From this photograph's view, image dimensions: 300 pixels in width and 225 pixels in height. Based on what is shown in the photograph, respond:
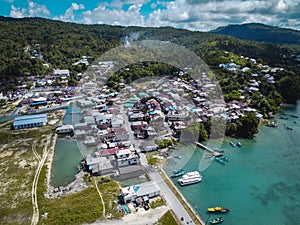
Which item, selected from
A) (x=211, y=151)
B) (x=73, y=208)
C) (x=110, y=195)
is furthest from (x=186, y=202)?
(x=211, y=151)

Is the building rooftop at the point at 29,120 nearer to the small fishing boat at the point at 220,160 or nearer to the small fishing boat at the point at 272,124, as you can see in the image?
the small fishing boat at the point at 220,160

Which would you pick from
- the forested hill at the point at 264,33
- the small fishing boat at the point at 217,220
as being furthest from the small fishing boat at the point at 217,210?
the forested hill at the point at 264,33

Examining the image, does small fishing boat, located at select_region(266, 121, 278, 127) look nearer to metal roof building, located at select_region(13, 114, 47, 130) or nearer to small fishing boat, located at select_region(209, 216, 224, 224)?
small fishing boat, located at select_region(209, 216, 224, 224)

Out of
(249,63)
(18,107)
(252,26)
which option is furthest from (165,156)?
(252,26)

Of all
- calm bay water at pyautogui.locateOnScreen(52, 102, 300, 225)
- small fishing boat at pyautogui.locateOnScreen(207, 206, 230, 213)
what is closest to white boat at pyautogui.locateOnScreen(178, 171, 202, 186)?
calm bay water at pyautogui.locateOnScreen(52, 102, 300, 225)

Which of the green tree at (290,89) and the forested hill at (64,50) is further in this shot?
the forested hill at (64,50)
